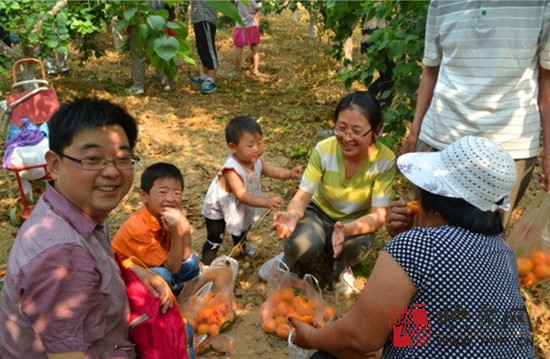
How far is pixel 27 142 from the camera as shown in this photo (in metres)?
3.56

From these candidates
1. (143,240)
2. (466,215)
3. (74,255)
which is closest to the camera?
(74,255)

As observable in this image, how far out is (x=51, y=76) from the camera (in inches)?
291

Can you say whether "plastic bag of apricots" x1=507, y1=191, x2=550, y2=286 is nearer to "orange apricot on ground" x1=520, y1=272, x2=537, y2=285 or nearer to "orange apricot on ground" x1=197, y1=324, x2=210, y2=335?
"orange apricot on ground" x1=520, y1=272, x2=537, y2=285

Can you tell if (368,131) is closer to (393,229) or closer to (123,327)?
(393,229)

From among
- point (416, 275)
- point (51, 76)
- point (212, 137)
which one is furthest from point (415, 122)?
point (51, 76)

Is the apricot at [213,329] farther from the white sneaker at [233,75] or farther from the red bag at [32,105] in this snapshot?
the white sneaker at [233,75]

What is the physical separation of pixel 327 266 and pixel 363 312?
6.17 feet

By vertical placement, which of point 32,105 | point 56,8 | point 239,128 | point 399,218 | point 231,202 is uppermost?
point 56,8

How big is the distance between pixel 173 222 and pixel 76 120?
1.05 m

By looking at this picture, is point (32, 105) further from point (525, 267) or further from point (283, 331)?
point (525, 267)

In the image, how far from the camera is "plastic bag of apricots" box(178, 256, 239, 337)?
2.59 m

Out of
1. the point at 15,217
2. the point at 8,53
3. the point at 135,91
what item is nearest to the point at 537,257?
the point at 15,217

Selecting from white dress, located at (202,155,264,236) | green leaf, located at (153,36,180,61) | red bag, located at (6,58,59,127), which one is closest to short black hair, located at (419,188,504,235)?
green leaf, located at (153,36,180,61)

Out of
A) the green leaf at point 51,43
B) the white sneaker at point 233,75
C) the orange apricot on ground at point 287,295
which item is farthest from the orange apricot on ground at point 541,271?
the white sneaker at point 233,75
